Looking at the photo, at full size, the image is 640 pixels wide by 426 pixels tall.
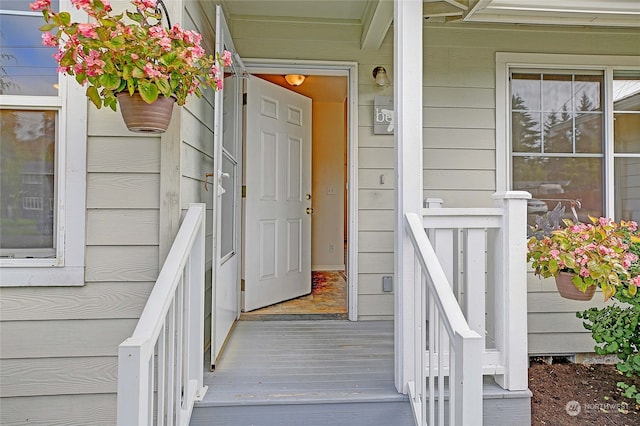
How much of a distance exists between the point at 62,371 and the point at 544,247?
8.26ft

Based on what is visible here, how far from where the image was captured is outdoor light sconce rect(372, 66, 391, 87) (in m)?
3.00

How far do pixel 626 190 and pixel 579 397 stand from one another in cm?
166

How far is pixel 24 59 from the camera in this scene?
5.62 feet

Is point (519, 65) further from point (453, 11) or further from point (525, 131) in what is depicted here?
point (453, 11)

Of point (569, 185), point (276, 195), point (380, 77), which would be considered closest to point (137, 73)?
point (380, 77)

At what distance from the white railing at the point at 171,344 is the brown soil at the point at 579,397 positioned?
74.6 inches

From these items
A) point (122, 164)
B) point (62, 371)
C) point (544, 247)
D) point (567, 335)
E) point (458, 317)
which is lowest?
point (567, 335)

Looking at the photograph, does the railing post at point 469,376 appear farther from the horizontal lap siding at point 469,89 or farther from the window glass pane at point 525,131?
the window glass pane at point 525,131

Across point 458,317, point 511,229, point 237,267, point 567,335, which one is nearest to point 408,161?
point 511,229

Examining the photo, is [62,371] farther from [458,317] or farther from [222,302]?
[458,317]

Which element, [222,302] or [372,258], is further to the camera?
[372,258]

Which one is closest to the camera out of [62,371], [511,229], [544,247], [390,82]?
[62,371]

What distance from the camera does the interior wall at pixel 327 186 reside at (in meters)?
5.39

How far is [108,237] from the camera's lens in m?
1.74
